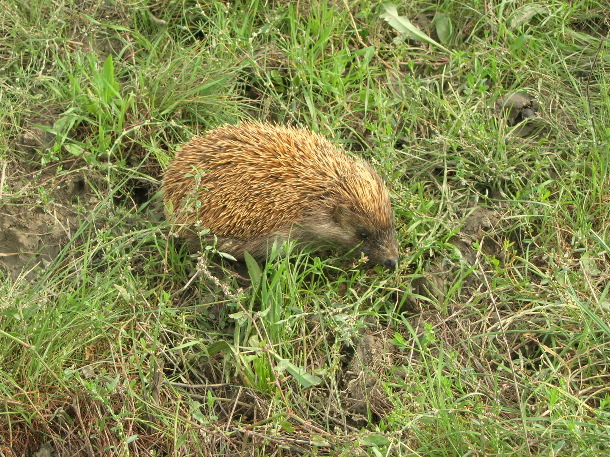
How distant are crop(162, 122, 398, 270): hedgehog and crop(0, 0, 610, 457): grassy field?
0.57ft

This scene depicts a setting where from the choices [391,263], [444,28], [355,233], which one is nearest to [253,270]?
[355,233]

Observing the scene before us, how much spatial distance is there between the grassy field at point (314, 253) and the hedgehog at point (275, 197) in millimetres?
173

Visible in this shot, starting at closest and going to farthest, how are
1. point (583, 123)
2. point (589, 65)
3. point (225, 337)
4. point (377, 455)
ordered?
point (377, 455)
point (225, 337)
point (583, 123)
point (589, 65)

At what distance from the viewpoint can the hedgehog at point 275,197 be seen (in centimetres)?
552

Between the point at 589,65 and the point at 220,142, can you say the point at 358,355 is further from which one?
the point at 589,65

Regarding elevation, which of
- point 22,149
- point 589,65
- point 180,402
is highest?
point 589,65

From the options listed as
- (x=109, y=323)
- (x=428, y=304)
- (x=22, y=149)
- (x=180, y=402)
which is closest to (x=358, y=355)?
(x=428, y=304)

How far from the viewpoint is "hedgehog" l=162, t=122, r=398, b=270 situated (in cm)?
552

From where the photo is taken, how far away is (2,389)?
4.62 m

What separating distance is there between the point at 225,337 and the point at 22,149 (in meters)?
2.18

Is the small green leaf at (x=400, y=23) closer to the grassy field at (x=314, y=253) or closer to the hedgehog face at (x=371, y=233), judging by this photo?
the grassy field at (x=314, y=253)

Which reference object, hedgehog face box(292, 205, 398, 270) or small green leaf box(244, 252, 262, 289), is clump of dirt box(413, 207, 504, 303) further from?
small green leaf box(244, 252, 262, 289)

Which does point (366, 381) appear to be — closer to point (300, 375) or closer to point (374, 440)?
point (300, 375)

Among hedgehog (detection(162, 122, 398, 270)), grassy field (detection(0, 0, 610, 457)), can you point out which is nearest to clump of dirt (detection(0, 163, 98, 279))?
grassy field (detection(0, 0, 610, 457))
